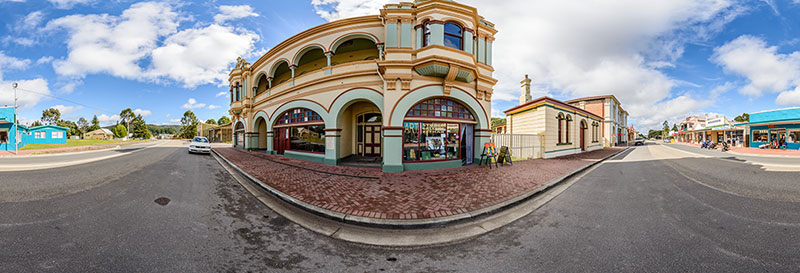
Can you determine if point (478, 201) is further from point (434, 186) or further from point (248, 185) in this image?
point (248, 185)

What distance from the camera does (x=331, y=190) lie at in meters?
6.41

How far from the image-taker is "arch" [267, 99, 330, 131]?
11725 millimetres

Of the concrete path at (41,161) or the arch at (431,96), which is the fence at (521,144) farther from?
the concrete path at (41,161)

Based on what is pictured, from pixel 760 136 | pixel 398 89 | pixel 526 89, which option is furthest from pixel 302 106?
pixel 760 136

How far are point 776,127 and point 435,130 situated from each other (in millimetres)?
36270

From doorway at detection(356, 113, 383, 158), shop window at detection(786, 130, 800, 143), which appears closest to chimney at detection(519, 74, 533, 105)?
doorway at detection(356, 113, 383, 158)

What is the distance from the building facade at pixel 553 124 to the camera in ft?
48.8

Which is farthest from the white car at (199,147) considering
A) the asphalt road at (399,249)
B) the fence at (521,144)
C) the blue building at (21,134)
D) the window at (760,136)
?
the window at (760,136)

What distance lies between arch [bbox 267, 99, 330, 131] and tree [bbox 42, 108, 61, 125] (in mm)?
104689

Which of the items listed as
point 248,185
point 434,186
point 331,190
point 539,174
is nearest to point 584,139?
point 539,174

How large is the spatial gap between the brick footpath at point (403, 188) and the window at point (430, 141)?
0.97m

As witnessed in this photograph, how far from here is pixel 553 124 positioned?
15477mm

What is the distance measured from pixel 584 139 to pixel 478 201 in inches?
802

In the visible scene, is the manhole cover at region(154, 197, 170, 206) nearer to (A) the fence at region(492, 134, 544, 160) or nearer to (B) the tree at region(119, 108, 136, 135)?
(A) the fence at region(492, 134, 544, 160)
